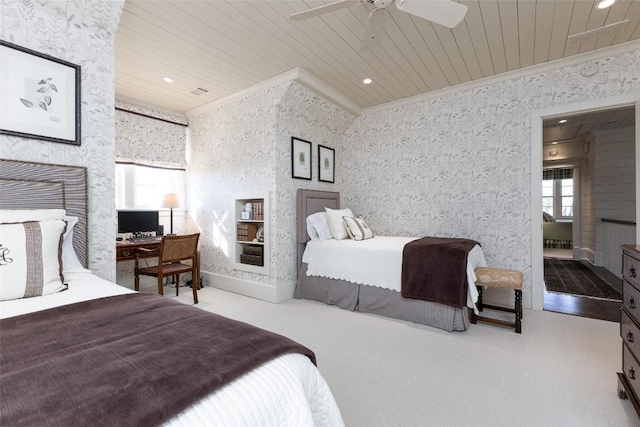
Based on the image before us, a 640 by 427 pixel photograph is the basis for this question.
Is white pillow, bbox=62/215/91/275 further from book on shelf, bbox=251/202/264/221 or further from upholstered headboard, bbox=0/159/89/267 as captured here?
book on shelf, bbox=251/202/264/221

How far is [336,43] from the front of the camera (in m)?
2.72

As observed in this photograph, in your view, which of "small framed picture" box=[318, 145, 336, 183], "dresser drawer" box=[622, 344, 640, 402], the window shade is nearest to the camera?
"dresser drawer" box=[622, 344, 640, 402]

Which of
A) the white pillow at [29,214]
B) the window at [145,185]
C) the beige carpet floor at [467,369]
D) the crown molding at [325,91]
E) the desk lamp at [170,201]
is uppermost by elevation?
the crown molding at [325,91]

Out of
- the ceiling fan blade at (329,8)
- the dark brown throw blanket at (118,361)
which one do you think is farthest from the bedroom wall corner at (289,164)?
the dark brown throw blanket at (118,361)

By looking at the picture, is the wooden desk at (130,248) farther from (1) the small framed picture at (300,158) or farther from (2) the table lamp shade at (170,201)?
(1) the small framed picture at (300,158)

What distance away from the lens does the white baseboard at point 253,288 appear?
3.57 meters

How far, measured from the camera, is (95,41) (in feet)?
7.02

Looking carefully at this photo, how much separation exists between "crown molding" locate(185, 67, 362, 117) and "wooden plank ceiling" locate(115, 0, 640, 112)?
0.29 feet

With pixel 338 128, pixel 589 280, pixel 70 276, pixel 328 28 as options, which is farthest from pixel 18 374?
pixel 589 280

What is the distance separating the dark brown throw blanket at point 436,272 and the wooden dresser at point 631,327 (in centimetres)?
102

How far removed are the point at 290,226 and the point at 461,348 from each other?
2.26 meters

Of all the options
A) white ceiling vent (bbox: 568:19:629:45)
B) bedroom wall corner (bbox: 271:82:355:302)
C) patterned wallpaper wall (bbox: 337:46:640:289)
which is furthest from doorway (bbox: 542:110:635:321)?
bedroom wall corner (bbox: 271:82:355:302)

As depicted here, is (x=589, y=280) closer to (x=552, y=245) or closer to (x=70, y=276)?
(x=552, y=245)

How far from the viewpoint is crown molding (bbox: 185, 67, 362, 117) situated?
330 centimetres
